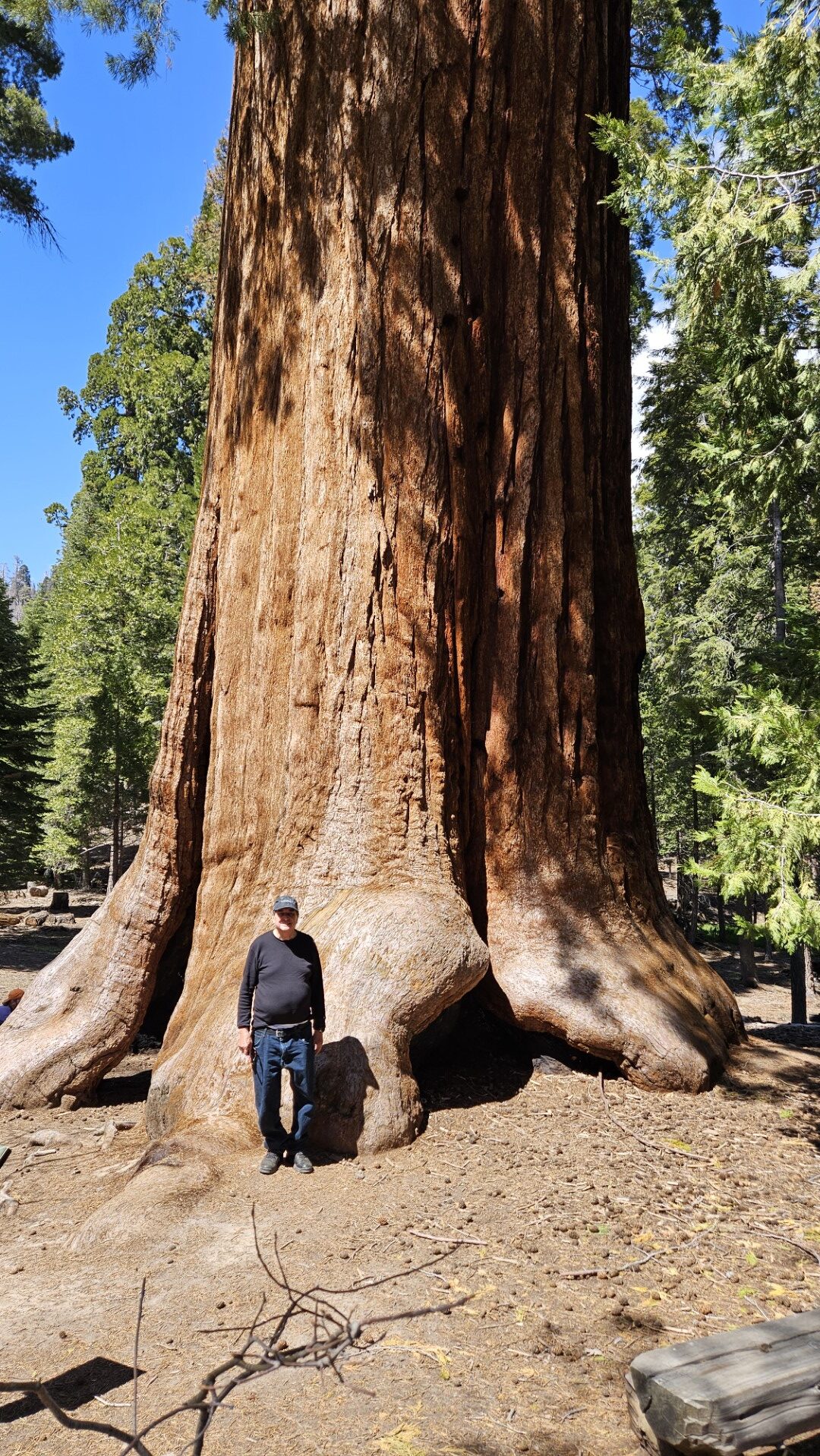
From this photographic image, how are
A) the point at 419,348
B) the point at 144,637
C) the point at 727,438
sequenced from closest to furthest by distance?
the point at 419,348
the point at 727,438
the point at 144,637

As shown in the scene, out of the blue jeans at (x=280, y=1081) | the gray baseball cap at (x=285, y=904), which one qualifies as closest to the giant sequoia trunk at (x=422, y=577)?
the gray baseball cap at (x=285, y=904)

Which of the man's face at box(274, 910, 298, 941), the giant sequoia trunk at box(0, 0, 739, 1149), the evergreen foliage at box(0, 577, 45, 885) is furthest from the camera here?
the evergreen foliage at box(0, 577, 45, 885)

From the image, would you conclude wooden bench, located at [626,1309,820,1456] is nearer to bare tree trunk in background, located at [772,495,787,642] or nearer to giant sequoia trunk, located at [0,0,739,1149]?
giant sequoia trunk, located at [0,0,739,1149]

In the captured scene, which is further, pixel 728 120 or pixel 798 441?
pixel 798 441

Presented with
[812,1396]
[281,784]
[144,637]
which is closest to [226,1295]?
[812,1396]

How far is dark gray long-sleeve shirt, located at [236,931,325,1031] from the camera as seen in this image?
5.09 meters

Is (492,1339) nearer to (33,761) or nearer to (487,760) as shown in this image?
(487,760)

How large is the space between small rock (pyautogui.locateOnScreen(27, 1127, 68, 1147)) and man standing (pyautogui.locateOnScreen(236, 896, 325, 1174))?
5.71ft

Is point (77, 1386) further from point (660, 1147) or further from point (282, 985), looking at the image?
point (660, 1147)

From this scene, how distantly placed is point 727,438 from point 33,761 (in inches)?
506

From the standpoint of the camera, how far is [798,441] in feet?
26.5

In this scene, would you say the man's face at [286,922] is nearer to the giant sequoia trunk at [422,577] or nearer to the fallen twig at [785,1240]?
the giant sequoia trunk at [422,577]

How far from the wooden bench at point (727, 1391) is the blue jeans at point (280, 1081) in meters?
2.29

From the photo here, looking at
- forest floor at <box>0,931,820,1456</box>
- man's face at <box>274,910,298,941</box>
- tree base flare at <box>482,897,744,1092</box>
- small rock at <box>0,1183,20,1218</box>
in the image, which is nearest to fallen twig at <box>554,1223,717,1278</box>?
forest floor at <box>0,931,820,1456</box>
